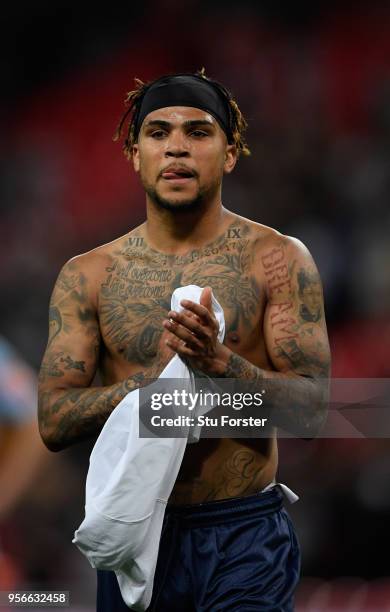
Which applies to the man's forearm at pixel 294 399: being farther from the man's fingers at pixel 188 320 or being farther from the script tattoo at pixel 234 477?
the man's fingers at pixel 188 320

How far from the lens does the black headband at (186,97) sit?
107 inches

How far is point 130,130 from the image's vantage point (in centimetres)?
290

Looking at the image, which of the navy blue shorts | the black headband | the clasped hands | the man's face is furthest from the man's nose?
the navy blue shorts

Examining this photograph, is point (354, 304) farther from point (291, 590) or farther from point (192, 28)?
point (291, 590)

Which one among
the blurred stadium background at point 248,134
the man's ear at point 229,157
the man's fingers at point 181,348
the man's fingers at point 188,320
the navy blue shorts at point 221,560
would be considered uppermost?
the blurred stadium background at point 248,134

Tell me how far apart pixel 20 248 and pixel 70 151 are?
1.59 feet

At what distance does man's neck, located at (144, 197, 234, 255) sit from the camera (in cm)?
271

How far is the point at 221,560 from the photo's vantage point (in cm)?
245

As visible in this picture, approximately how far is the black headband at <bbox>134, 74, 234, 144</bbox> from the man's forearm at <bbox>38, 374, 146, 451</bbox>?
0.73 metres

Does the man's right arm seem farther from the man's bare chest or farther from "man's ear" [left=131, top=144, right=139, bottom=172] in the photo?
"man's ear" [left=131, top=144, right=139, bottom=172]

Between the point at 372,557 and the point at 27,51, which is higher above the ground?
the point at 27,51

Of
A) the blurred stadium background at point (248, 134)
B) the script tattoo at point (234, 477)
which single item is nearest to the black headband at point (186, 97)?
the script tattoo at point (234, 477)

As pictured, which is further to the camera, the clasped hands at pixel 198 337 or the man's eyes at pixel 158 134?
the man's eyes at pixel 158 134

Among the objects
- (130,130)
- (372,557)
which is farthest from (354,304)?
(130,130)
